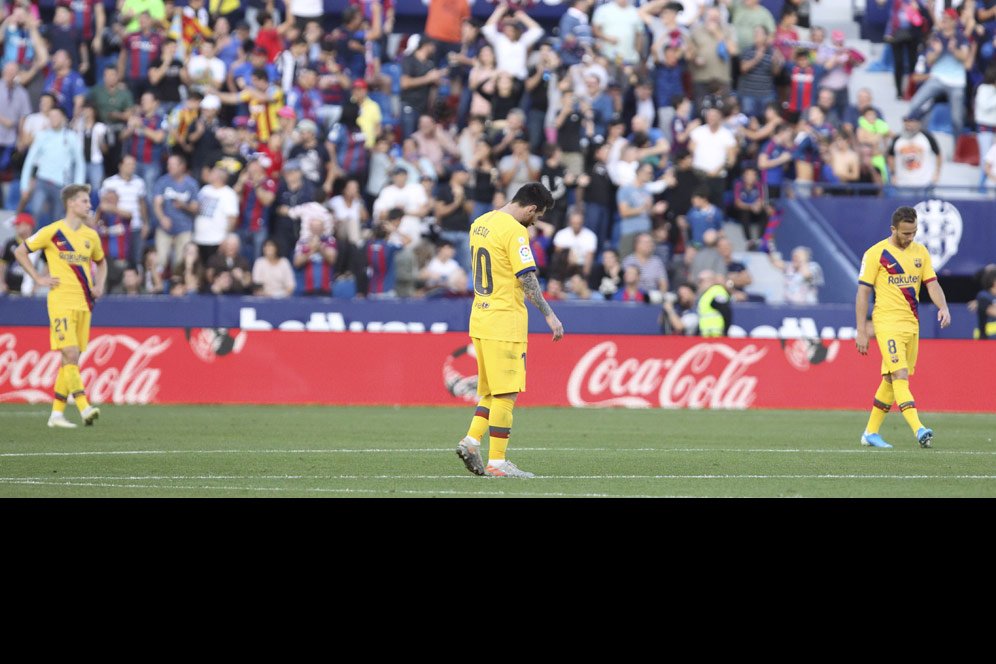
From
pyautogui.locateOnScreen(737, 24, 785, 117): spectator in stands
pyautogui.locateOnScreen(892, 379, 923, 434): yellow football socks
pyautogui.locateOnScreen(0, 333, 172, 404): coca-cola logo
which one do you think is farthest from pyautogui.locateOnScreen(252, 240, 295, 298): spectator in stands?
pyautogui.locateOnScreen(892, 379, 923, 434): yellow football socks

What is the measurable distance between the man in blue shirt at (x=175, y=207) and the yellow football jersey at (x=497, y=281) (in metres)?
14.1

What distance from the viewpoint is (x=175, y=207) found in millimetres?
26938

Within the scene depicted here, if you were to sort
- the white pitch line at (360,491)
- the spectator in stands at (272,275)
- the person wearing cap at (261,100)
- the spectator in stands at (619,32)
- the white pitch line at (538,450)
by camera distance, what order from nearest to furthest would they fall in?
1. the white pitch line at (360,491)
2. the white pitch line at (538,450)
3. the spectator in stands at (272,275)
4. the person wearing cap at (261,100)
5. the spectator in stands at (619,32)

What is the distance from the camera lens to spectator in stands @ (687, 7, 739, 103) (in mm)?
29062

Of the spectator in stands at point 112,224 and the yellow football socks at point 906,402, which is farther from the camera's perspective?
the spectator in stands at point 112,224

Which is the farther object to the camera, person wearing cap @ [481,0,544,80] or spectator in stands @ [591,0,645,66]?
spectator in stands @ [591,0,645,66]

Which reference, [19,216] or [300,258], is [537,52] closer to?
→ [300,258]

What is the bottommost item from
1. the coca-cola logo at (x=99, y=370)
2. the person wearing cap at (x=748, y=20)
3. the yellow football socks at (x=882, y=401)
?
the coca-cola logo at (x=99, y=370)

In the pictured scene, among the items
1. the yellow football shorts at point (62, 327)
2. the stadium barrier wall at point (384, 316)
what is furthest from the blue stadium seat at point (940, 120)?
the yellow football shorts at point (62, 327)

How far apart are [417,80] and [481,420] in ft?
51.9

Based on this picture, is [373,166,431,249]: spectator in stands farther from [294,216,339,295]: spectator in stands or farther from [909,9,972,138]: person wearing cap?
[909,9,972,138]: person wearing cap

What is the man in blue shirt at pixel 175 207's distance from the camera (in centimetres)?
2688

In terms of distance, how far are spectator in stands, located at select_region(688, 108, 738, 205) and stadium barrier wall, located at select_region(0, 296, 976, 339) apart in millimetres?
2635

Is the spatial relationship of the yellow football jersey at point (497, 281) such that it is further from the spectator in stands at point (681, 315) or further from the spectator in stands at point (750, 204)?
the spectator in stands at point (750, 204)
